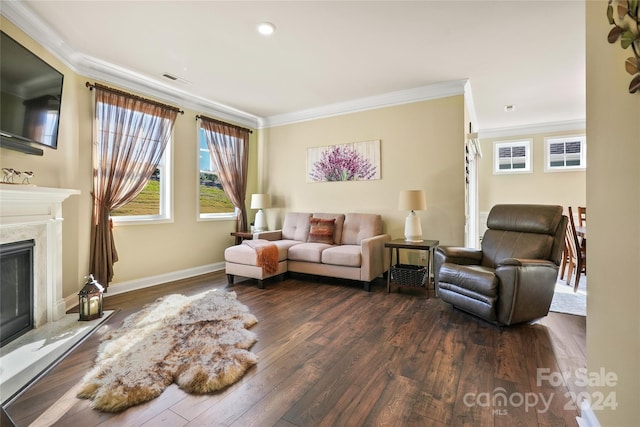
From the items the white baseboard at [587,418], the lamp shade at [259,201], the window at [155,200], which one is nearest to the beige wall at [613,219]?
the white baseboard at [587,418]

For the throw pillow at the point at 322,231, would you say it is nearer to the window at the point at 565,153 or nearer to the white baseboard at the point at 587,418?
the white baseboard at the point at 587,418

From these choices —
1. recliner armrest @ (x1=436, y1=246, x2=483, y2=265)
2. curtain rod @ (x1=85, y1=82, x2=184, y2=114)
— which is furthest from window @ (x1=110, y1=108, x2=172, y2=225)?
recliner armrest @ (x1=436, y1=246, x2=483, y2=265)

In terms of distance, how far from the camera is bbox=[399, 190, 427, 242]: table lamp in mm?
3697

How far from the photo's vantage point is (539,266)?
2.49m

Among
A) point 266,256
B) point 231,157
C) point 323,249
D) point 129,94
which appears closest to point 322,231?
point 323,249

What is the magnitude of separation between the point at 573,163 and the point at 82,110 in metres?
Result: 7.98

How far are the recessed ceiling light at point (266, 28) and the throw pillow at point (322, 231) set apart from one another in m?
2.55

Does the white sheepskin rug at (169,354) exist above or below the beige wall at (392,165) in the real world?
below

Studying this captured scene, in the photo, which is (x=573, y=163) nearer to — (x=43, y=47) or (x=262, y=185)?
(x=262, y=185)

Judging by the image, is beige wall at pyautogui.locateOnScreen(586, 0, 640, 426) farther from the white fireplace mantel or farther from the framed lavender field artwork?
the white fireplace mantel

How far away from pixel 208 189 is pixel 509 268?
418 cm

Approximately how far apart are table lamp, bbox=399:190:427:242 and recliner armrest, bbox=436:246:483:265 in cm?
58

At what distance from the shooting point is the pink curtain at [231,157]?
4.65 metres

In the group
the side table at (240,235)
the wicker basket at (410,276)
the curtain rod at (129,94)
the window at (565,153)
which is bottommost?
the wicker basket at (410,276)
